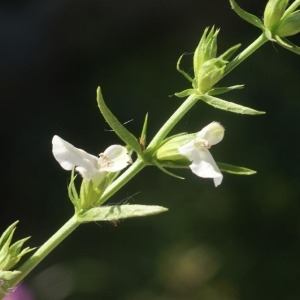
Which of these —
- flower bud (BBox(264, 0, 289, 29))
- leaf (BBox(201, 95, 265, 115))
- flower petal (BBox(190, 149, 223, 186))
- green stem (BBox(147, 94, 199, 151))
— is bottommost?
flower petal (BBox(190, 149, 223, 186))

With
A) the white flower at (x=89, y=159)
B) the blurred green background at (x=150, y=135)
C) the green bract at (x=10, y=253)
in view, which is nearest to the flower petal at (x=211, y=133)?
the white flower at (x=89, y=159)

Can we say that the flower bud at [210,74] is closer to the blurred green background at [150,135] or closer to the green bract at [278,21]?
the green bract at [278,21]

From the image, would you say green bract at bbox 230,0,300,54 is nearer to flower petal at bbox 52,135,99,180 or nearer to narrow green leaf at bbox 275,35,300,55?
narrow green leaf at bbox 275,35,300,55

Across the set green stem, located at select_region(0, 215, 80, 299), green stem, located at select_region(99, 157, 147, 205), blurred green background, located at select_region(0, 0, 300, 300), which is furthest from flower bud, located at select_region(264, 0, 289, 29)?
blurred green background, located at select_region(0, 0, 300, 300)

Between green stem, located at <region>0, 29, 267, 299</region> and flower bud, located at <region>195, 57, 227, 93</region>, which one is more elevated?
flower bud, located at <region>195, 57, 227, 93</region>

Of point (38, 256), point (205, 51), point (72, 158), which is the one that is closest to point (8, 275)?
point (38, 256)

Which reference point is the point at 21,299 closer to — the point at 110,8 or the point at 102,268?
the point at 102,268
